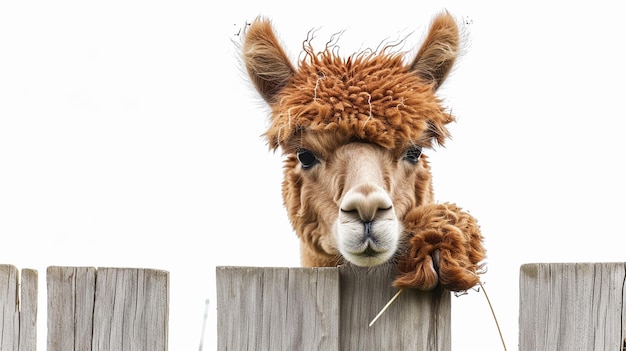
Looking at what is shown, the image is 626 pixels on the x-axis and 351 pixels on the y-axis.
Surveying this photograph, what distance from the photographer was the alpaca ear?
5246 millimetres

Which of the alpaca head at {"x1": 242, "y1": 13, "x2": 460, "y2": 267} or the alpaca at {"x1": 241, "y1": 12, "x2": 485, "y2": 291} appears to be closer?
the alpaca at {"x1": 241, "y1": 12, "x2": 485, "y2": 291}

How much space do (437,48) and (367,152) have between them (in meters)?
1.17

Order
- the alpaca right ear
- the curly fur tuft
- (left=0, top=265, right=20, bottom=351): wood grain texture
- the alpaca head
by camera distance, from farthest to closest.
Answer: the alpaca right ear < the alpaca head < (left=0, top=265, right=20, bottom=351): wood grain texture < the curly fur tuft

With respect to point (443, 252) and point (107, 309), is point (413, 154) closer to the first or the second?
point (443, 252)

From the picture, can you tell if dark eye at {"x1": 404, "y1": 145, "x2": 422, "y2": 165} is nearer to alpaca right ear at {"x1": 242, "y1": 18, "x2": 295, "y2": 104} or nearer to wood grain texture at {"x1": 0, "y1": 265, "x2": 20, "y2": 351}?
alpaca right ear at {"x1": 242, "y1": 18, "x2": 295, "y2": 104}

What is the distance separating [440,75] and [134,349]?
2.68 meters

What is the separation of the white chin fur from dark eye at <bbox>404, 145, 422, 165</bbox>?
876mm

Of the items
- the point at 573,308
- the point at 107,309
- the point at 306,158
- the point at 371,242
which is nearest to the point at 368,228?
the point at 371,242

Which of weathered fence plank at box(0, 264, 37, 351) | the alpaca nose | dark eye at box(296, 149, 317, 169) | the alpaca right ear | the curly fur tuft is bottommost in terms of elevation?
weathered fence plank at box(0, 264, 37, 351)

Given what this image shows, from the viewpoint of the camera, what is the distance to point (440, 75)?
17.7 ft

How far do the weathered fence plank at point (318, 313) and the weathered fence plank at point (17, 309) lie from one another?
92 cm

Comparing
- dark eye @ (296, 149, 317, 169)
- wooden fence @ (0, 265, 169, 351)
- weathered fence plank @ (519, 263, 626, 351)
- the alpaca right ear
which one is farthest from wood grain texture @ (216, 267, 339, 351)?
the alpaca right ear

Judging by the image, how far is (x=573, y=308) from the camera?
343cm

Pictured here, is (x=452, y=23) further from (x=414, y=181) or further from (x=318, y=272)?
(x=318, y=272)
